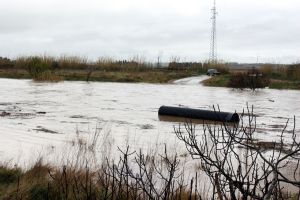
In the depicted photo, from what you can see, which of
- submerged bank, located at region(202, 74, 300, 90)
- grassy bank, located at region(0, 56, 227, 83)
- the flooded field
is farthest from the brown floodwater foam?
grassy bank, located at region(0, 56, 227, 83)

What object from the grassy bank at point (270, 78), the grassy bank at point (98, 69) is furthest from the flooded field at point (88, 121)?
the grassy bank at point (98, 69)

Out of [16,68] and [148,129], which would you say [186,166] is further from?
[16,68]

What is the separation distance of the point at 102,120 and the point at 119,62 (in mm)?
32785

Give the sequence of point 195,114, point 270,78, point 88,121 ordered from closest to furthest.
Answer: point 88,121 < point 195,114 < point 270,78

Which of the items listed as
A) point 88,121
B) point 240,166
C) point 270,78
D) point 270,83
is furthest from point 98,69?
point 240,166

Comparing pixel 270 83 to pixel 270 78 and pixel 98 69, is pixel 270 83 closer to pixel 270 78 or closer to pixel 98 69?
pixel 270 78

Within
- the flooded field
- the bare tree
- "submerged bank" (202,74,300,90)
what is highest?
the bare tree

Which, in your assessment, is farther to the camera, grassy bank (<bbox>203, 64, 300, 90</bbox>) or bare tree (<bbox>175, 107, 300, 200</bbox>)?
grassy bank (<bbox>203, 64, 300, 90</bbox>)

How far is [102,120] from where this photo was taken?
12.7 meters

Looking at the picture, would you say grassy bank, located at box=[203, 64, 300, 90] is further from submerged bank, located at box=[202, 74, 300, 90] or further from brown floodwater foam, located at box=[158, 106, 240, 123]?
brown floodwater foam, located at box=[158, 106, 240, 123]

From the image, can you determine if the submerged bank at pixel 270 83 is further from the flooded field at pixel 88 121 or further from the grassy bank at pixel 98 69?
the flooded field at pixel 88 121

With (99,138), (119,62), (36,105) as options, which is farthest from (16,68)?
(99,138)

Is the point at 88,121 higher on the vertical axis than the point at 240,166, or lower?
lower

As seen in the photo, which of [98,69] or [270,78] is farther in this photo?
[98,69]
